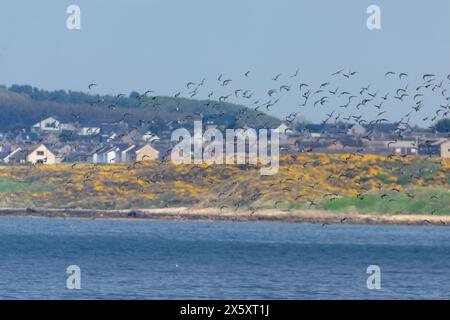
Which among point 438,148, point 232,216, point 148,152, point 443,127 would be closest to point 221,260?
point 232,216

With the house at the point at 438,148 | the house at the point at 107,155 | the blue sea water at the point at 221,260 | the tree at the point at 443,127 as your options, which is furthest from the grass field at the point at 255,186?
the tree at the point at 443,127

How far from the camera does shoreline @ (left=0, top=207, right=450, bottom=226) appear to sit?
12575 centimetres

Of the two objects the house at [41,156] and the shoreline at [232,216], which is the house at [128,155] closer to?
the house at [41,156]

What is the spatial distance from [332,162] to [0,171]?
3639 centimetres

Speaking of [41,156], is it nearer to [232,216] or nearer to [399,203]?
[232,216]

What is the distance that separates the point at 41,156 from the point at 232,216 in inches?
2638

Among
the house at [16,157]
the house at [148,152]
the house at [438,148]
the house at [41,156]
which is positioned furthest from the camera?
the house at [16,157]

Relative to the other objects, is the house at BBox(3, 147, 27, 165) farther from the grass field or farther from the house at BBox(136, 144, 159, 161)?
the grass field

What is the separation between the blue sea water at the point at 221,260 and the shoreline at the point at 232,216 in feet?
4.63

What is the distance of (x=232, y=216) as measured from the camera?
130750 mm

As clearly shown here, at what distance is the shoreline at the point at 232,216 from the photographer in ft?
413

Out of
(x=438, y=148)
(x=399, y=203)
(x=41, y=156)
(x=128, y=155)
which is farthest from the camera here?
(x=41, y=156)

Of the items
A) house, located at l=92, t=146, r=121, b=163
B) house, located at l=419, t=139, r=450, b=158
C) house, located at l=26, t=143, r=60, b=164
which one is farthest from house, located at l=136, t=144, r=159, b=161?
house, located at l=419, t=139, r=450, b=158

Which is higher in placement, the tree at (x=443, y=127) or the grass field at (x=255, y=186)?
the tree at (x=443, y=127)
